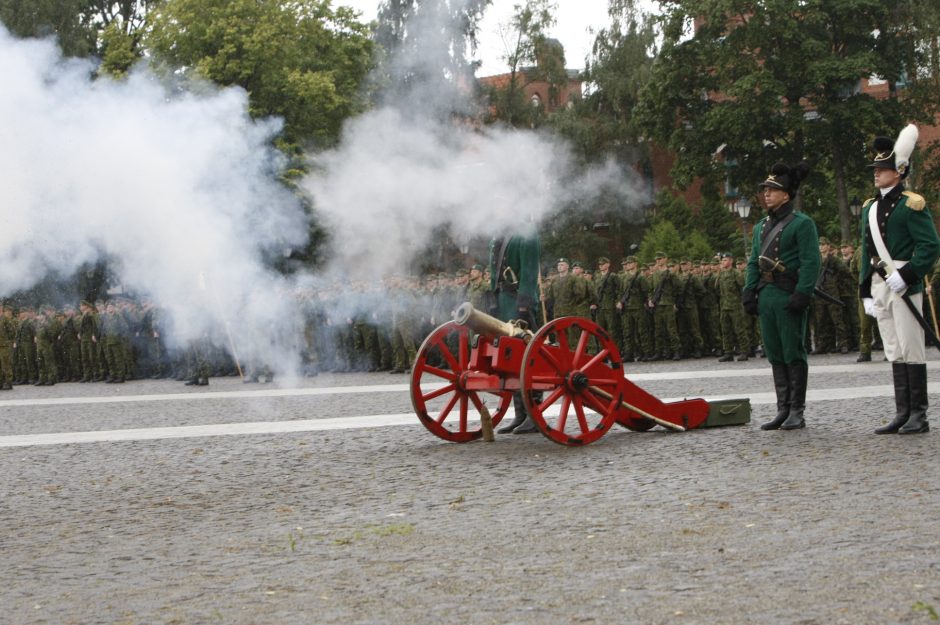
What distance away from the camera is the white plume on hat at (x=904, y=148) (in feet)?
27.6

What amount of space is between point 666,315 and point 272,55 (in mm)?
13408

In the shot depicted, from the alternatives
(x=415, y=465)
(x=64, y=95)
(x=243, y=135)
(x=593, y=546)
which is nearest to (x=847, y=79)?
(x=243, y=135)

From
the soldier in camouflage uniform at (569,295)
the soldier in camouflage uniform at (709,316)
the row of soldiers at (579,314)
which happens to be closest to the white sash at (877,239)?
the row of soldiers at (579,314)

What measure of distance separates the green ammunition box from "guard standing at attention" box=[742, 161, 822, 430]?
296 millimetres

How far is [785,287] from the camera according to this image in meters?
9.08

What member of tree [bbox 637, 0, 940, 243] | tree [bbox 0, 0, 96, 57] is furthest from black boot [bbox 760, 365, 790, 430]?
tree [bbox 0, 0, 96, 57]

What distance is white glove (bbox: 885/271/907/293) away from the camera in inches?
331

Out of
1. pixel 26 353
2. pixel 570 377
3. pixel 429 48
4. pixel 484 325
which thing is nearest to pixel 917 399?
pixel 570 377

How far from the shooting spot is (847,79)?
35.5 meters

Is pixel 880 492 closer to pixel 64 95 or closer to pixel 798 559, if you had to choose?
pixel 798 559

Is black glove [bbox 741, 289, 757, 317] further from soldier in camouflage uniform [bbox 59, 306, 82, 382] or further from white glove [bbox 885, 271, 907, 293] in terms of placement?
soldier in camouflage uniform [bbox 59, 306, 82, 382]

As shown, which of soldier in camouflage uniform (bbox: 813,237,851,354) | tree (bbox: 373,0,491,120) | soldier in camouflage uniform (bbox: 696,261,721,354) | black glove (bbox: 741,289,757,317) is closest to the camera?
black glove (bbox: 741,289,757,317)

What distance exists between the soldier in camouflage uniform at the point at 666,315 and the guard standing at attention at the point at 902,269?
41.0 feet

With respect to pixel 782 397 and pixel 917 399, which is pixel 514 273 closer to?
pixel 782 397
